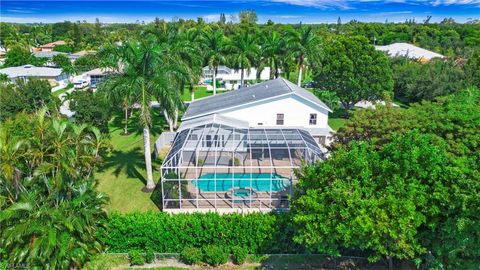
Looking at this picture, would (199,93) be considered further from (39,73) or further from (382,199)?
(382,199)

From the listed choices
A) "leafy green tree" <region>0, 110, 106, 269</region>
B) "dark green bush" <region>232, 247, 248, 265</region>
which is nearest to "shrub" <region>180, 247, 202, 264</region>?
"dark green bush" <region>232, 247, 248, 265</region>

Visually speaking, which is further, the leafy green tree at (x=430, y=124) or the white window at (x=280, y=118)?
the white window at (x=280, y=118)

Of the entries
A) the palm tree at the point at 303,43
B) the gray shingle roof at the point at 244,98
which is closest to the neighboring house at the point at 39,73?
the gray shingle roof at the point at 244,98

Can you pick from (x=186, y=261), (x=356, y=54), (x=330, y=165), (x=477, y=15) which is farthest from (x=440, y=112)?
(x=477, y=15)

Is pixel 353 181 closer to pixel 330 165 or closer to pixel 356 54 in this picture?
pixel 330 165

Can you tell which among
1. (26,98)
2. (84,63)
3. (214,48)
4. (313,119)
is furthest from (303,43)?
(84,63)

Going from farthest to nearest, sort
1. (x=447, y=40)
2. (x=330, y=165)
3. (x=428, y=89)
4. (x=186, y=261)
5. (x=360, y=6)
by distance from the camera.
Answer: (x=360, y=6)
(x=447, y=40)
(x=428, y=89)
(x=186, y=261)
(x=330, y=165)

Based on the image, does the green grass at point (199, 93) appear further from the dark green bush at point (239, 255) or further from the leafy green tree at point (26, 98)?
the dark green bush at point (239, 255)

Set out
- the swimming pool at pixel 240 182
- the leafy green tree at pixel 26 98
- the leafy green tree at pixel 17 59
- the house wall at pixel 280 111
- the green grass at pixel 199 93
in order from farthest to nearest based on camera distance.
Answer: the leafy green tree at pixel 17 59 < the green grass at pixel 199 93 < the leafy green tree at pixel 26 98 < the house wall at pixel 280 111 < the swimming pool at pixel 240 182
